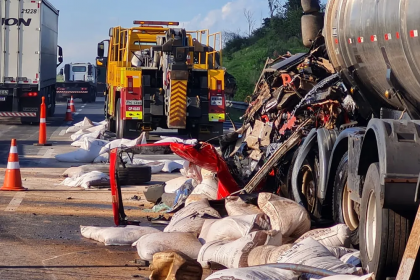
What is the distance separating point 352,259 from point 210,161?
11.0 feet

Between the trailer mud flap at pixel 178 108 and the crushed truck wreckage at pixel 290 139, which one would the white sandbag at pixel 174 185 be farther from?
the trailer mud flap at pixel 178 108

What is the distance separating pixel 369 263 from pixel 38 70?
63.7 feet

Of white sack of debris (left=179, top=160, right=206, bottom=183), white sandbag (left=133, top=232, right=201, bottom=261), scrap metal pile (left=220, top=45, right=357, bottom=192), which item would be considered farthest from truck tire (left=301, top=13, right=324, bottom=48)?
white sandbag (left=133, top=232, right=201, bottom=261)

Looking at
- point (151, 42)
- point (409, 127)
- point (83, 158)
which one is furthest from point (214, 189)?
point (151, 42)

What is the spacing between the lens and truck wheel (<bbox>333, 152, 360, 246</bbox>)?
24.6ft

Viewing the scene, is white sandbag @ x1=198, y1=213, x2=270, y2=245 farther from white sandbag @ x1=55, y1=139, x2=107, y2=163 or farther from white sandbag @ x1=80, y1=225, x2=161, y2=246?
white sandbag @ x1=55, y1=139, x2=107, y2=163

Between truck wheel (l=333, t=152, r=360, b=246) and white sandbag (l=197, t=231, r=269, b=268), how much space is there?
3.55ft

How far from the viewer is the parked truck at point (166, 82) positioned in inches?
731

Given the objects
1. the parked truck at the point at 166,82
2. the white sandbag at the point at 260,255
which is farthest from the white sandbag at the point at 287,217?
the parked truck at the point at 166,82

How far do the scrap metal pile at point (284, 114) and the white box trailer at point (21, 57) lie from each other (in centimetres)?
1251

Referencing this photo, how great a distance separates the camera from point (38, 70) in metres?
24.3

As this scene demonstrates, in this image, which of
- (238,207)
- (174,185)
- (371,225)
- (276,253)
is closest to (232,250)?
(276,253)

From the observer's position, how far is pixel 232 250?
21.6 ft

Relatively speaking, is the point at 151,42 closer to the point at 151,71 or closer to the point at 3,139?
the point at 151,71
